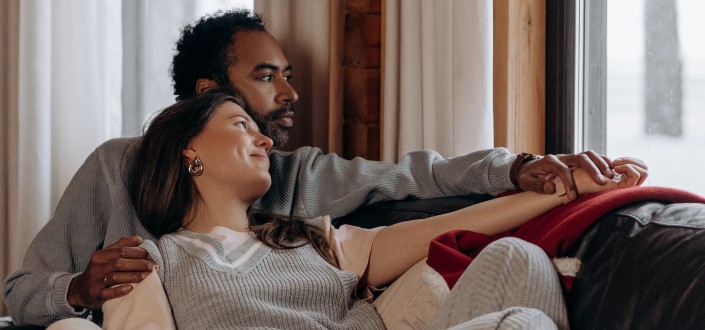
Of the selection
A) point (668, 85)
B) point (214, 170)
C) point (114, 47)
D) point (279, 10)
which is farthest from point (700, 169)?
point (114, 47)

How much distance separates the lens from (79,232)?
212 cm

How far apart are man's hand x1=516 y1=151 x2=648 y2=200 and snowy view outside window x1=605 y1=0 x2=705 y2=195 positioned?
0.42m

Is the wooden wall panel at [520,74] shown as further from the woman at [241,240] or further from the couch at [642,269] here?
the couch at [642,269]

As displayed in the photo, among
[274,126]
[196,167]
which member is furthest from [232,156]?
[274,126]

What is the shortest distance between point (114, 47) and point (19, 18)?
0.32 meters

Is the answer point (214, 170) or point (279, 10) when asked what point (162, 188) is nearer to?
point (214, 170)

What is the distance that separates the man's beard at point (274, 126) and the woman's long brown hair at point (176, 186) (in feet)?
1.32

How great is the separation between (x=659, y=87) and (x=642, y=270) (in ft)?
3.07

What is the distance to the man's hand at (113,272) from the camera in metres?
1.73

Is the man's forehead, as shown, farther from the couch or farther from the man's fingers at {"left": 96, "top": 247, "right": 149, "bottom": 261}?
the couch

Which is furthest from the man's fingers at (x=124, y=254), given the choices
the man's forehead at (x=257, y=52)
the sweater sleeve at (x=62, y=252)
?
the man's forehead at (x=257, y=52)

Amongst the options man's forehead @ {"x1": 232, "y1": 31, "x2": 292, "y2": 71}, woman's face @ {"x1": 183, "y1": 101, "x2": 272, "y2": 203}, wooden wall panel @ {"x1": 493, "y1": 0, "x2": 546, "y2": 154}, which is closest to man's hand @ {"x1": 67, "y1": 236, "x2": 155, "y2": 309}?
woman's face @ {"x1": 183, "y1": 101, "x2": 272, "y2": 203}

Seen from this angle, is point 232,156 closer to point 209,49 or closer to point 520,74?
point 209,49

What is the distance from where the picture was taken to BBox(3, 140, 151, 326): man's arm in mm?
1966
